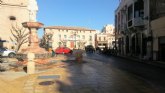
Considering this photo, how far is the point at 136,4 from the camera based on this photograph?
39.9 m

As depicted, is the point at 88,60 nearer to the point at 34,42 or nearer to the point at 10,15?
the point at 34,42

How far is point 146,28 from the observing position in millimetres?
36156

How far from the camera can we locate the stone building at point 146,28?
3177 cm

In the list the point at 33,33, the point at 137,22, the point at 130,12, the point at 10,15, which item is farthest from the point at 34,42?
the point at 10,15

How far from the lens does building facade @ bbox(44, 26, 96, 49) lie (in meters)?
106

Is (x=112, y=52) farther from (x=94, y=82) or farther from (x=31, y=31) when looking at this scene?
(x=94, y=82)

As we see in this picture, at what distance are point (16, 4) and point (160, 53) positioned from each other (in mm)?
40118

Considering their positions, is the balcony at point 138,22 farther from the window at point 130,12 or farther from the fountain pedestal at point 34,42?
the fountain pedestal at point 34,42

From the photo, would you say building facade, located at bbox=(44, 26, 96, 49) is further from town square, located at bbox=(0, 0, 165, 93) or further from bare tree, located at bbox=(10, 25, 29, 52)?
bare tree, located at bbox=(10, 25, 29, 52)

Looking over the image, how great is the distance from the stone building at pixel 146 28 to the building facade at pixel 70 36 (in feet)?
196

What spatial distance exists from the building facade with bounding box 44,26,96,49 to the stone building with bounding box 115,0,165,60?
196 feet

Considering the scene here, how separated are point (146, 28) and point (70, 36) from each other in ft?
240

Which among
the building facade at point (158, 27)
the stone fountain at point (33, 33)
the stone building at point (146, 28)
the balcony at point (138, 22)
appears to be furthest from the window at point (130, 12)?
the stone fountain at point (33, 33)

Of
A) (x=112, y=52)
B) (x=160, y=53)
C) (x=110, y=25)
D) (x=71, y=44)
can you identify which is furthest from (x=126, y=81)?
(x=110, y=25)
